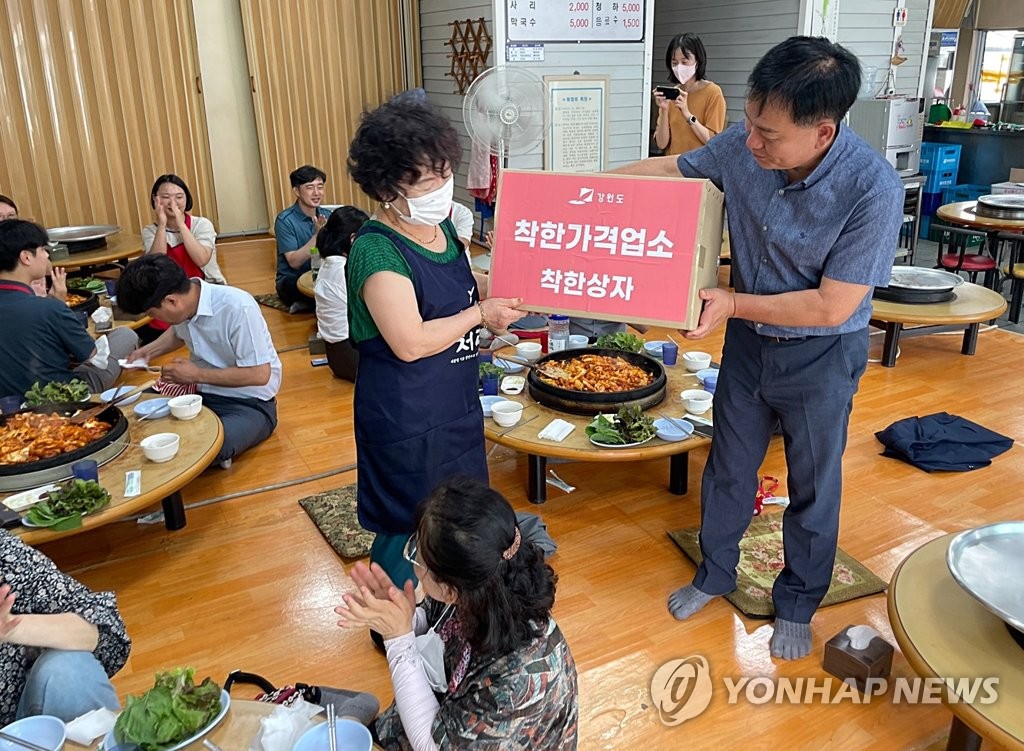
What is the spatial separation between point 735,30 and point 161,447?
8.73 meters

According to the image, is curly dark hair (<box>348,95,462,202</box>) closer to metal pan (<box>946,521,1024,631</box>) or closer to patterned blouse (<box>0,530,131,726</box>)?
patterned blouse (<box>0,530,131,726</box>)

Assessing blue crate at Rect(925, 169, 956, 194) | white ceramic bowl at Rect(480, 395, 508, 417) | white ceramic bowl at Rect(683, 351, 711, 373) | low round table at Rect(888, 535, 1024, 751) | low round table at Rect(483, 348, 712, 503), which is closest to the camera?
low round table at Rect(888, 535, 1024, 751)

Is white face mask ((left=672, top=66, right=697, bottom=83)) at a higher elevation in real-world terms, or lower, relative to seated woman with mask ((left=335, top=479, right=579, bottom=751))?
higher

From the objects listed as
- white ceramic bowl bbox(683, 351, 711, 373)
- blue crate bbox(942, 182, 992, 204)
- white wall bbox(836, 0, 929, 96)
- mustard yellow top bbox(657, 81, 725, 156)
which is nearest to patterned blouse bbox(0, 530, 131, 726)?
white ceramic bowl bbox(683, 351, 711, 373)

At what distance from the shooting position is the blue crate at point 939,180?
10133 millimetres

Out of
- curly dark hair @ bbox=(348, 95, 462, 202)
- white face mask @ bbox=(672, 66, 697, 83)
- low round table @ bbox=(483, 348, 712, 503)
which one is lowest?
low round table @ bbox=(483, 348, 712, 503)

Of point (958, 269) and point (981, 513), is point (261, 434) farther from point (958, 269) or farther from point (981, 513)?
point (958, 269)

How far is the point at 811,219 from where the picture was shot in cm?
259

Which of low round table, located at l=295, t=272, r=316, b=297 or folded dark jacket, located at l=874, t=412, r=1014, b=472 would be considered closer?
folded dark jacket, located at l=874, t=412, r=1014, b=472

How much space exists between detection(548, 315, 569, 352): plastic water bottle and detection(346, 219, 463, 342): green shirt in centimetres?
236

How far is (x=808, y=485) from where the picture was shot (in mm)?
2896

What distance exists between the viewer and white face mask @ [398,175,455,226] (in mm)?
2416

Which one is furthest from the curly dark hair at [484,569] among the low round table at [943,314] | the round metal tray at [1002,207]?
the round metal tray at [1002,207]

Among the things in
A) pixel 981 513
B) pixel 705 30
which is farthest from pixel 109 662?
pixel 705 30
